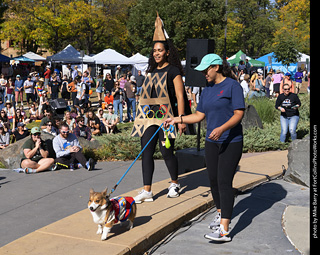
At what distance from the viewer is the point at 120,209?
15.8ft

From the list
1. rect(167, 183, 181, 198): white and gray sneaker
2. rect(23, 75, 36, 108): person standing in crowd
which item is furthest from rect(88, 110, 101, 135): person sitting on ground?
rect(23, 75, 36, 108): person standing in crowd

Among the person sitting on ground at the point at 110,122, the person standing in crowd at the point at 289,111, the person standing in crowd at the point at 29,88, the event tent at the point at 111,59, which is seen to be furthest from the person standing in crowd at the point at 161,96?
the event tent at the point at 111,59

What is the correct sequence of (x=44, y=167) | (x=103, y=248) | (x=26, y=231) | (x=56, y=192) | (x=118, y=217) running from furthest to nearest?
(x=44, y=167) → (x=56, y=192) → (x=26, y=231) → (x=118, y=217) → (x=103, y=248)

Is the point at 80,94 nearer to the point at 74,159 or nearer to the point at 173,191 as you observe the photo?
the point at 74,159

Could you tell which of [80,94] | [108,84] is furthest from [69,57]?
[80,94]

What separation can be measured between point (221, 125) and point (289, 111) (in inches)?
291

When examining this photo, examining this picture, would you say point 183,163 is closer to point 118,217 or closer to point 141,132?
point 141,132

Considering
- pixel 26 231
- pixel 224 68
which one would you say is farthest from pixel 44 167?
pixel 224 68

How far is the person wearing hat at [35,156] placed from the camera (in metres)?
9.55

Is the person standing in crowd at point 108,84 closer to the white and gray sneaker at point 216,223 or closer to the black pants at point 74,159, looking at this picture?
the black pants at point 74,159

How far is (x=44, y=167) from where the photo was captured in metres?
9.58

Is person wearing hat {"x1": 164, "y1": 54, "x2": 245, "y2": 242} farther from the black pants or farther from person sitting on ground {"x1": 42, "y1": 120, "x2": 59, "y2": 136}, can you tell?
person sitting on ground {"x1": 42, "y1": 120, "x2": 59, "y2": 136}

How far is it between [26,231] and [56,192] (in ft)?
6.52

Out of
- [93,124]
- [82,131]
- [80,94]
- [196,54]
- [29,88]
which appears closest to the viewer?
[196,54]
